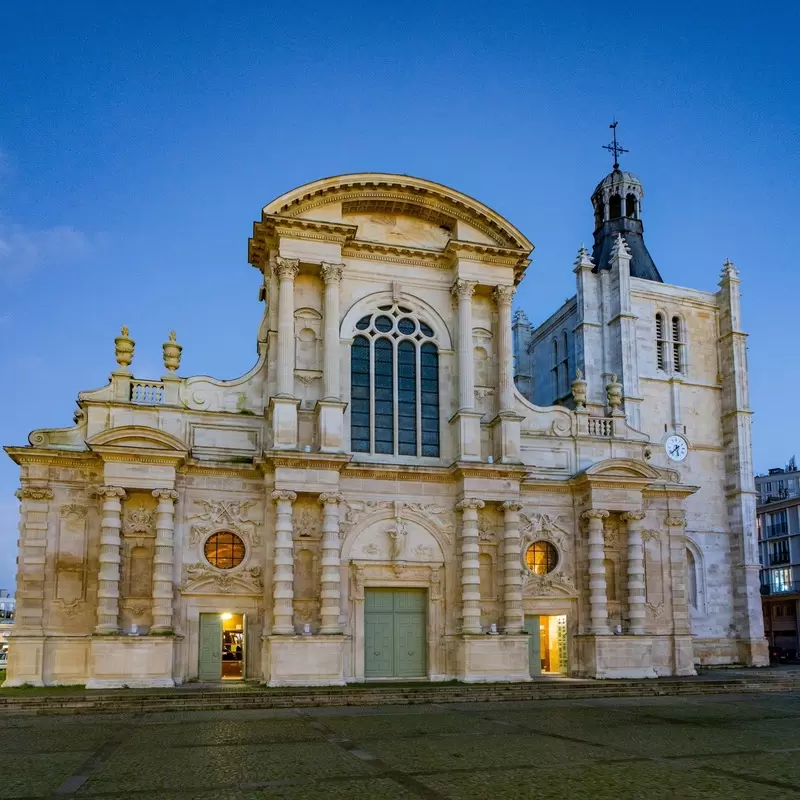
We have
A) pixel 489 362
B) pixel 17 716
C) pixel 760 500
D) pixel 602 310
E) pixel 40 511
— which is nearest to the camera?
pixel 17 716

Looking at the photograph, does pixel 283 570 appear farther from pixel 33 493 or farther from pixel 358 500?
pixel 33 493

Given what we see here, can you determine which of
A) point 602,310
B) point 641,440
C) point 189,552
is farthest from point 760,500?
point 189,552

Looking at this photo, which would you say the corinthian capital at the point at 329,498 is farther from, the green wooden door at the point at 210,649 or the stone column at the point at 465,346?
the stone column at the point at 465,346

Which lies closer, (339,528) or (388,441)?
(339,528)

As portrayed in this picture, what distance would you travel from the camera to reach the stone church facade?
26.2 meters

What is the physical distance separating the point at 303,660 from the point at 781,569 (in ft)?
180

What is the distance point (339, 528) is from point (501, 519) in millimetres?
5384

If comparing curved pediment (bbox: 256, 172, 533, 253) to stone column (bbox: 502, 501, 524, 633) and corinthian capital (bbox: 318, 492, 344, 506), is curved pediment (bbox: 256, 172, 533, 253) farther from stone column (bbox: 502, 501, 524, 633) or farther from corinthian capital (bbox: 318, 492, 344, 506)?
stone column (bbox: 502, 501, 524, 633)

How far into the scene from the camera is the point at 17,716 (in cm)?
2033

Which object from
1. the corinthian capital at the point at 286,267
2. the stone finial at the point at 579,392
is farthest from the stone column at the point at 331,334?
the stone finial at the point at 579,392

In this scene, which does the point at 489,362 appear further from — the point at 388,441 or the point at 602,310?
the point at 602,310

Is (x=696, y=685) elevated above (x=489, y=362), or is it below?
below

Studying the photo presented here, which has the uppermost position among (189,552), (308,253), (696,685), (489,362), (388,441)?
(308,253)

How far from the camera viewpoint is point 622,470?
30.3m
